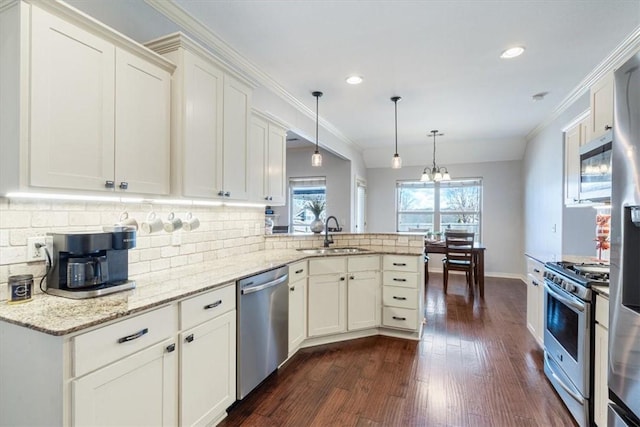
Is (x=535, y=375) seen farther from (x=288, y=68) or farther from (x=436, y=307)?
(x=288, y=68)

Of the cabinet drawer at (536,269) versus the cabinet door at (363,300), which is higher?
the cabinet drawer at (536,269)

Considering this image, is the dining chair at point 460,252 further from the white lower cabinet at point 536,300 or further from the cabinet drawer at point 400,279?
the cabinet drawer at point 400,279

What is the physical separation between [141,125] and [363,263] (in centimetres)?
233

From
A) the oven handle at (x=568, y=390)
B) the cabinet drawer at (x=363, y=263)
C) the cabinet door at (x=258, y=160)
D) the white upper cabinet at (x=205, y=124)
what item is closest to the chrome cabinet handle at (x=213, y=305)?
the white upper cabinet at (x=205, y=124)

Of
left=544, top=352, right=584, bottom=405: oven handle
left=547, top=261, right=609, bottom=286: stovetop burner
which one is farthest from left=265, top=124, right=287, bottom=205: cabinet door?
left=544, top=352, right=584, bottom=405: oven handle

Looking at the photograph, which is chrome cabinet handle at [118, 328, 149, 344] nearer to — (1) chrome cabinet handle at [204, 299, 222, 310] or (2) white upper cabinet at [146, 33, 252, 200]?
(1) chrome cabinet handle at [204, 299, 222, 310]

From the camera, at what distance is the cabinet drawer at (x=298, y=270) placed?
273 centimetres

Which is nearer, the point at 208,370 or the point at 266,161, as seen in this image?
the point at 208,370

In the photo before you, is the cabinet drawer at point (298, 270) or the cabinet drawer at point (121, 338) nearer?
the cabinet drawer at point (121, 338)

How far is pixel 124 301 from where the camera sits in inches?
57.5

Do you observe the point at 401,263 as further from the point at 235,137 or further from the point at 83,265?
the point at 83,265

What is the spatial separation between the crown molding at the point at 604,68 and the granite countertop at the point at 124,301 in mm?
2893

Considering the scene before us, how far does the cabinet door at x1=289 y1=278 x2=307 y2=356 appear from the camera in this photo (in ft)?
9.00

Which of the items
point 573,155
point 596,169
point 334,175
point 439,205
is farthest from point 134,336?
point 439,205
